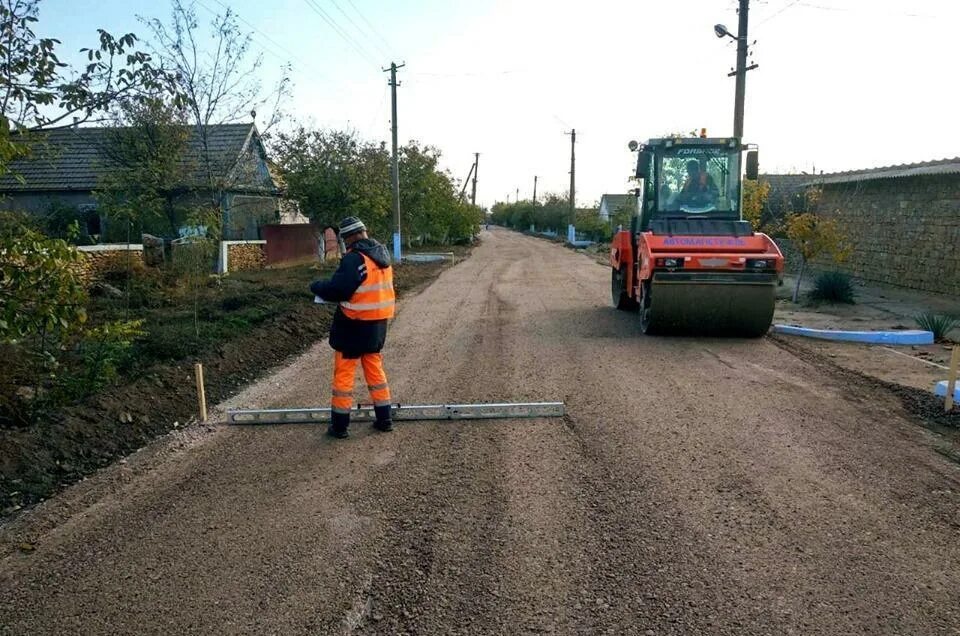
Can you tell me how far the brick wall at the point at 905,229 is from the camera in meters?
14.1

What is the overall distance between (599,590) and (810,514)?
1.60m

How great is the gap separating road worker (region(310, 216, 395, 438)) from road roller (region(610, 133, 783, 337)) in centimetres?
489

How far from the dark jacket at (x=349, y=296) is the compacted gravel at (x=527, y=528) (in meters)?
0.74

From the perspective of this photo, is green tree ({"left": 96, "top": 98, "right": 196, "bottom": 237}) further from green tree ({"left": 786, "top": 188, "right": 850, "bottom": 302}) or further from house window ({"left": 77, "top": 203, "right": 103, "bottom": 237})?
green tree ({"left": 786, "top": 188, "right": 850, "bottom": 302})

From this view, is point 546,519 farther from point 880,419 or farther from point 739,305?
point 739,305

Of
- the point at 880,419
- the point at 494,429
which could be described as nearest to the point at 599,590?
the point at 494,429

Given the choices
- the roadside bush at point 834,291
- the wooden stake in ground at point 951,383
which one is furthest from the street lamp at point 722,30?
the wooden stake in ground at point 951,383

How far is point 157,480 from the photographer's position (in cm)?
478

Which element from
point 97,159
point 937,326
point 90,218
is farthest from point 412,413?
point 90,218

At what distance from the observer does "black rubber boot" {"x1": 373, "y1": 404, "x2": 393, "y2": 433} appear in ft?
18.8

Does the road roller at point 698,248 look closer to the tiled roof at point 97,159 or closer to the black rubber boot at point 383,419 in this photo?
the black rubber boot at point 383,419

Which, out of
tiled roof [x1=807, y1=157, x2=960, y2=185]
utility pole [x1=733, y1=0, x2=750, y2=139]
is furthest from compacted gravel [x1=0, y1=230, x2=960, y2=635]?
utility pole [x1=733, y1=0, x2=750, y2=139]

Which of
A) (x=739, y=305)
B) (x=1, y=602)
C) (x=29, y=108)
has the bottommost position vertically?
(x=1, y=602)

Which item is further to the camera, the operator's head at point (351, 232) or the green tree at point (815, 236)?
the green tree at point (815, 236)
